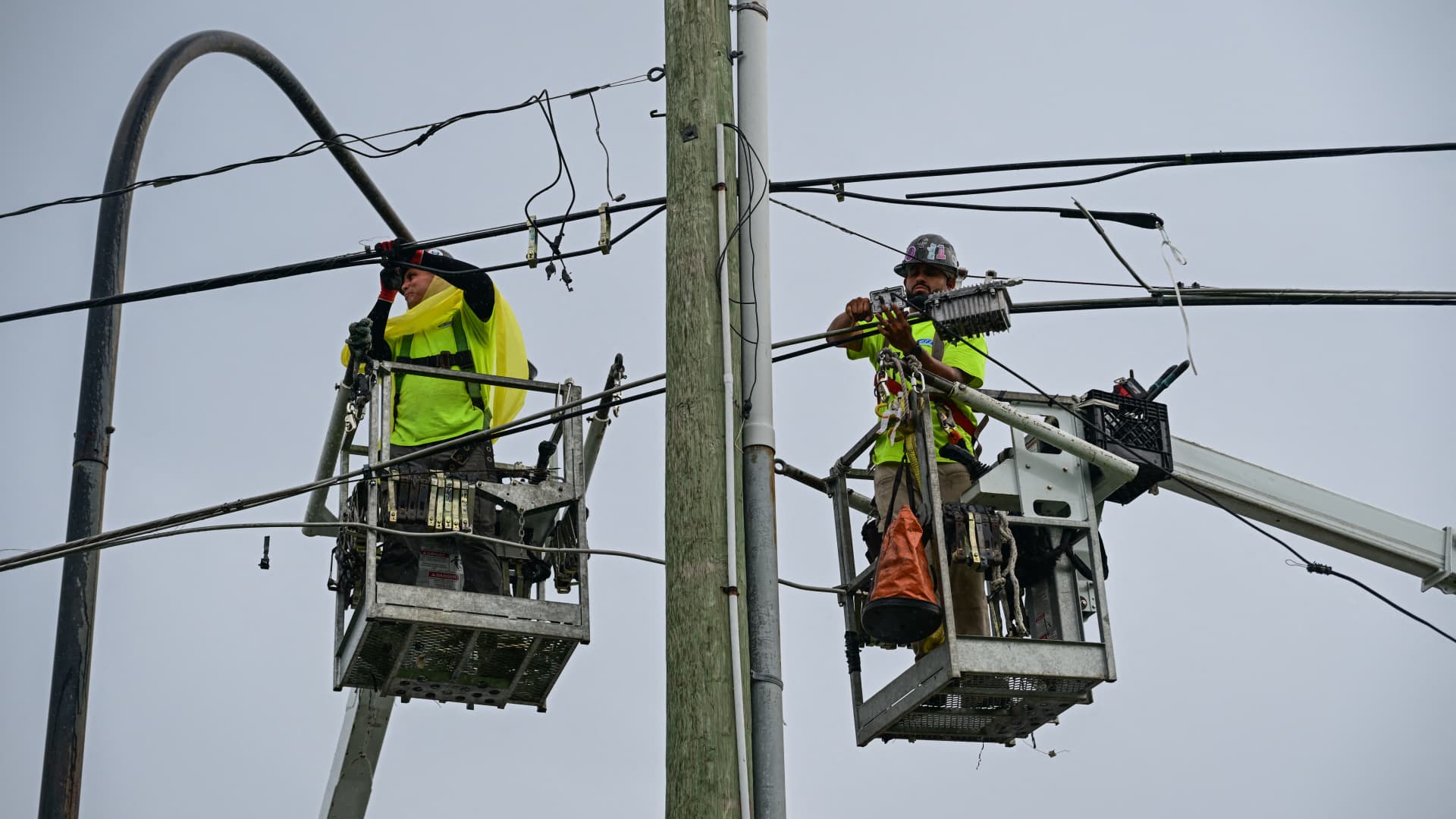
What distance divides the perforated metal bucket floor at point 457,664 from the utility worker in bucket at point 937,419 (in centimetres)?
203

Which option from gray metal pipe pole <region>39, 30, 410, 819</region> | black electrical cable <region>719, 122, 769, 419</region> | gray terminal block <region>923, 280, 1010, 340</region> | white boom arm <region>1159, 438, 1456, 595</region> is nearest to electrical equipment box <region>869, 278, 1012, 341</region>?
gray terminal block <region>923, 280, 1010, 340</region>

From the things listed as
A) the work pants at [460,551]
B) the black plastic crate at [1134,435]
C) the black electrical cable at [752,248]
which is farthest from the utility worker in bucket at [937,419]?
the work pants at [460,551]

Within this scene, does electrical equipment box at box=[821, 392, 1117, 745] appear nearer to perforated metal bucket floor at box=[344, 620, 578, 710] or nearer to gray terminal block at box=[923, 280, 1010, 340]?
gray terminal block at box=[923, 280, 1010, 340]

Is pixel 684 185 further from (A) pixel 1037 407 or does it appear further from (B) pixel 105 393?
(B) pixel 105 393

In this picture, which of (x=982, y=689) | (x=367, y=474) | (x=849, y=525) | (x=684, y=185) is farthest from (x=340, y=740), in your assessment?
(x=684, y=185)

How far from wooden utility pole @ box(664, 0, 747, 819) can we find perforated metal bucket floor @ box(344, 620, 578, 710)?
2.72m

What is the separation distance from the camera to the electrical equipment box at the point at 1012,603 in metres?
9.28

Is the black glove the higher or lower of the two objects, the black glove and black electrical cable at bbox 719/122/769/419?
the higher

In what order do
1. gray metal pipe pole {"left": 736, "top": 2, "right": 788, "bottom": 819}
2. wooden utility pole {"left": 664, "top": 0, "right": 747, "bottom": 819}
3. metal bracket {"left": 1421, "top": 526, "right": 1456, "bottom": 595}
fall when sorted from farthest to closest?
metal bracket {"left": 1421, "top": 526, "right": 1456, "bottom": 595}
gray metal pipe pole {"left": 736, "top": 2, "right": 788, "bottom": 819}
wooden utility pole {"left": 664, "top": 0, "right": 747, "bottom": 819}

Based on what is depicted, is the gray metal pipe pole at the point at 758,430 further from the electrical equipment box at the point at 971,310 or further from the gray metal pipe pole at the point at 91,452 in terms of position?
the gray metal pipe pole at the point at 91,452

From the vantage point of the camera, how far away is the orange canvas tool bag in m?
9.02

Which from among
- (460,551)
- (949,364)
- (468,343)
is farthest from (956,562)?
(468,343)

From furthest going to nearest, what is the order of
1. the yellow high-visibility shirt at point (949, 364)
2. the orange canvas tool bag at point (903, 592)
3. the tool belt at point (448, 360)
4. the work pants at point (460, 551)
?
the tool belt at point (448, 360), the yellow high-visibility shirt at point (949, 364), the work pants at point (460, 551), the orange canvas tool bag at point (903, 592)

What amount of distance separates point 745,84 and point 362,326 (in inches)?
116
